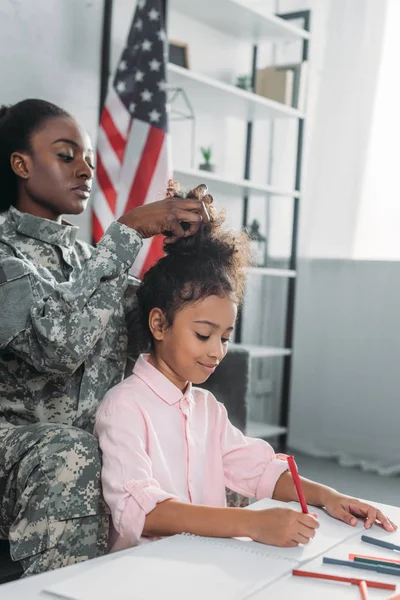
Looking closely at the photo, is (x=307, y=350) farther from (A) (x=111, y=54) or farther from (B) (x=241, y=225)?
(A) (x=111, y=54)

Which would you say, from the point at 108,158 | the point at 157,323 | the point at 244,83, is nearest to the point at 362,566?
the point at 157,323

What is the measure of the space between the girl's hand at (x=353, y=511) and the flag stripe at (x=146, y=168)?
1798 millimetres

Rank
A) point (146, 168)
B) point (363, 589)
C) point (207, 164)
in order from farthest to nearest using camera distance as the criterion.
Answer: point (207, 164) → point (146, 168) → point (363, 589)

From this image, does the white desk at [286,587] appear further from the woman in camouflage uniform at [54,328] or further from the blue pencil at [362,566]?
the woman in camouflage uniform at [54,328]

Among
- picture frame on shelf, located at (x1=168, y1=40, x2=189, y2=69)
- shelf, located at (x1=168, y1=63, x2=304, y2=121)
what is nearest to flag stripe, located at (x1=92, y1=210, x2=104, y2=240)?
shelf, located at (x1=168, y1=63, x2=304, y2=121)

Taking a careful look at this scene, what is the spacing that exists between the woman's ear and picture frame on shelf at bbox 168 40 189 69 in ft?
5.35

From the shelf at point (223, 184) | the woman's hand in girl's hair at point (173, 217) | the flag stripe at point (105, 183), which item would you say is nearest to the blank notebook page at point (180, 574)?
Answer: the woman's hand in girl's hair at point (173, 217)

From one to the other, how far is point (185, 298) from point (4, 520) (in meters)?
0.54

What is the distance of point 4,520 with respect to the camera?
4.64 ft

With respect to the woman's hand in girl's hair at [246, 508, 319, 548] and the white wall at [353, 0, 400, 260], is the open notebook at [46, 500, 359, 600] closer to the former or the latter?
the woman's hand in girl's hair at [246, 508, 319, 548]

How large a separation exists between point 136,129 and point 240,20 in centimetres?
103

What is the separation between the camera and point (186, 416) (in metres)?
1.37

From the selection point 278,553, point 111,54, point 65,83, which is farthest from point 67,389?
point 111,54

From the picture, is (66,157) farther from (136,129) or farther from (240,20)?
(240,20)
